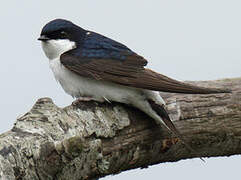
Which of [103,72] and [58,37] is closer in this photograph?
[103,72]

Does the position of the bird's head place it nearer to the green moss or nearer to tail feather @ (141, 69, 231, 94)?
tail feather @ (141, 69, 231, 94)

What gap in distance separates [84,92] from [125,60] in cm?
27

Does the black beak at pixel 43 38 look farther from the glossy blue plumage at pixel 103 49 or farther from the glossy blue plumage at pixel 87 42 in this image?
the glossy blue plumage at pixel 103 49

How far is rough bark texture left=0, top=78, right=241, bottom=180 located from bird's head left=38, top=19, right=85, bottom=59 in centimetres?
48

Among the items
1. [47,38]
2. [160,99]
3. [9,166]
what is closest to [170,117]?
[160,99]

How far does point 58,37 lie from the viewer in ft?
10.7

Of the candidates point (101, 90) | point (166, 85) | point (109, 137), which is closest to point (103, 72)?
point (101, 90)

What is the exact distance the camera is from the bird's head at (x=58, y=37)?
10.5 ft

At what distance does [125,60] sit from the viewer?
10.2 feet

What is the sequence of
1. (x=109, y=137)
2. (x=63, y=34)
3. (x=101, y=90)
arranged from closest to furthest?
(x=109, y=137)
(x=101, y=90)
(x=63, y=34)

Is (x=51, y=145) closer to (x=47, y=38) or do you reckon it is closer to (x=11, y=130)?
(x=11, y=130)

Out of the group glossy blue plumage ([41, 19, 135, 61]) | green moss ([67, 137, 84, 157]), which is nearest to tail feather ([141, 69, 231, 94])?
glossy blue plumage ([41, 19, 135, 61])

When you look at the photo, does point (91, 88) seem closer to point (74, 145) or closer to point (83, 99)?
point (83, 99)

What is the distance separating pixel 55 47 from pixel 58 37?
66 millimetres
